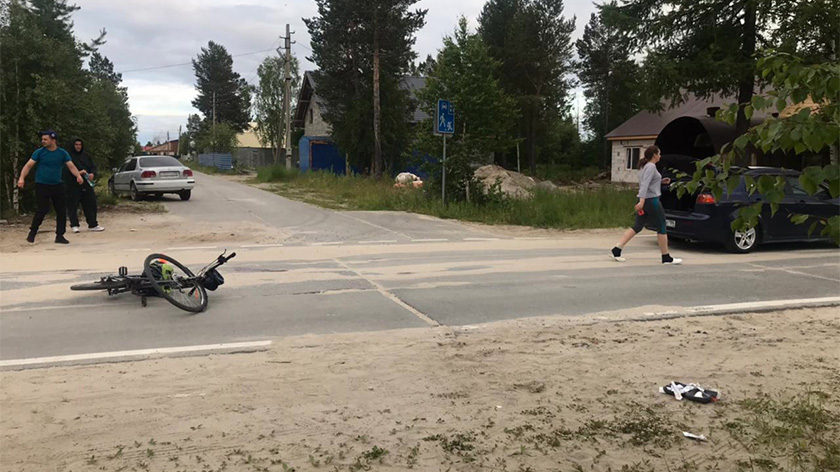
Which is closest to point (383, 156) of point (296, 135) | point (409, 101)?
point (409, 101)

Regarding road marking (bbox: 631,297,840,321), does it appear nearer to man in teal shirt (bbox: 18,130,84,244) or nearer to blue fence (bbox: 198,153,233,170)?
man in teal shirt (bbox: 18,130,84,244)

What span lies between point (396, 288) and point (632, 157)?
33958mm

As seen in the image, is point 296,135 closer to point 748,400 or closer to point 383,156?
point 383,156

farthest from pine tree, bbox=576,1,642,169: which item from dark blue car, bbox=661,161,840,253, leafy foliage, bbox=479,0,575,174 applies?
dark blue car, bbox=661,161,840,253

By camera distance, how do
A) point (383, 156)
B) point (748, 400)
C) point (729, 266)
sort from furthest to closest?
point (383, 156) < point (729, 266) < point (748, 400)

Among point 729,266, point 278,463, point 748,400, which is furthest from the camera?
point 729,266

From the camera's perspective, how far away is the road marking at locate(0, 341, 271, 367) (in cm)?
495

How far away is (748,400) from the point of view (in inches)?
169

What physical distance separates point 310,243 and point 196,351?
6659 millimetres

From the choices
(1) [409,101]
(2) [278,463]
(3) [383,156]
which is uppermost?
(1) [409,101]

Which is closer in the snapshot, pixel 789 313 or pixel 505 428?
pixel 505 428

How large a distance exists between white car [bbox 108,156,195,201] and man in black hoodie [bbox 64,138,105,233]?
714 cm

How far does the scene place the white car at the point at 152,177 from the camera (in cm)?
2009

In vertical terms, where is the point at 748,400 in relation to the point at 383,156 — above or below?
below
